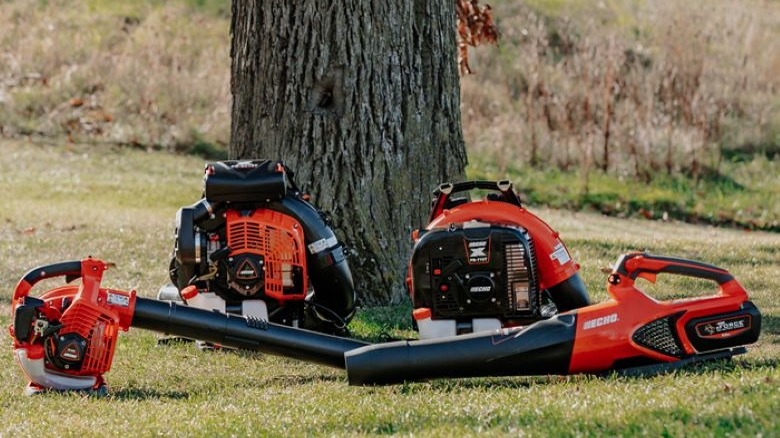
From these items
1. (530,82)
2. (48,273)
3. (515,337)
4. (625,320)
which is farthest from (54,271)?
(530,82)

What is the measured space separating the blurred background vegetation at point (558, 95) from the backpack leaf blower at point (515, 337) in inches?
444

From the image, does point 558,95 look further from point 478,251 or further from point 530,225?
point 478,251

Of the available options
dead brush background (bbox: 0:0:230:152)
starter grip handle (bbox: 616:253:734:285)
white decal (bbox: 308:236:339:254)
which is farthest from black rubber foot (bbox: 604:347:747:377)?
dead brush background (bbox: 0:0:230:152)

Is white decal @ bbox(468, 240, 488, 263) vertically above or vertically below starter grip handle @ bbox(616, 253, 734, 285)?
below

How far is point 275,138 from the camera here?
865cm

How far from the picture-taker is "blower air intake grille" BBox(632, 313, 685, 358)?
5.96m

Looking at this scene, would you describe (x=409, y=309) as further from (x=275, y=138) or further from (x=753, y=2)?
(x=753, y=2)

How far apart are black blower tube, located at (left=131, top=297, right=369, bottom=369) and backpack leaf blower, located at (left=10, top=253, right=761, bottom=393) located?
0.10m

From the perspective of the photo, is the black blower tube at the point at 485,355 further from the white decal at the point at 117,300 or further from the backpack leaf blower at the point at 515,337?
the white decal at the point at 117,300

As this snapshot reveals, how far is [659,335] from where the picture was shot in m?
5.97

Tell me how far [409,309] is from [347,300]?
3.47ft

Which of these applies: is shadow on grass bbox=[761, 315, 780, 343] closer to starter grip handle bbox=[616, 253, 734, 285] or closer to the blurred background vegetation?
starter grip handle bbox=[616, 253, 734, 285]

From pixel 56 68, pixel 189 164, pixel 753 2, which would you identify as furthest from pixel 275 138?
pixel 753 2

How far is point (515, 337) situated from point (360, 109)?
9.46 ft
